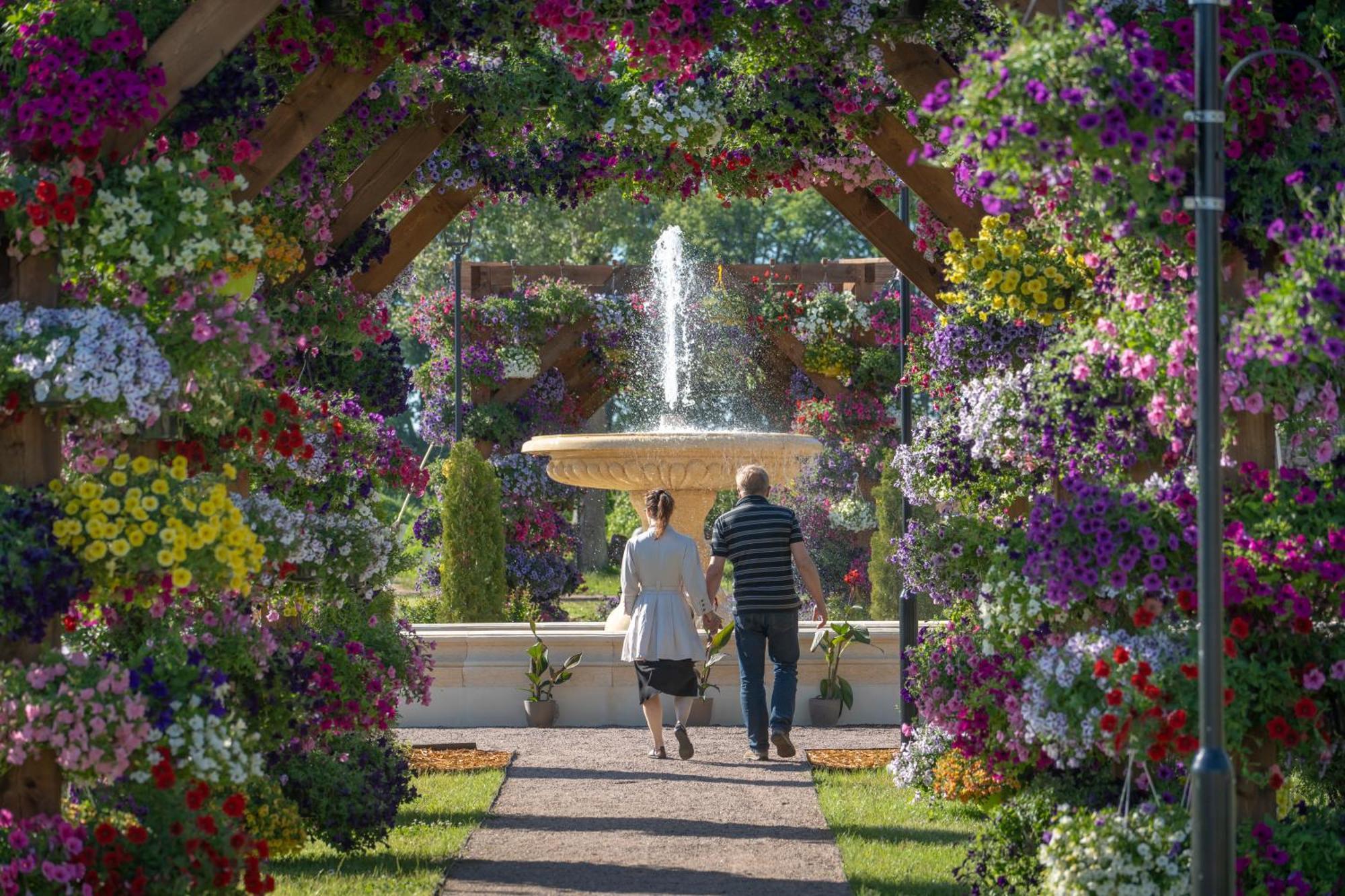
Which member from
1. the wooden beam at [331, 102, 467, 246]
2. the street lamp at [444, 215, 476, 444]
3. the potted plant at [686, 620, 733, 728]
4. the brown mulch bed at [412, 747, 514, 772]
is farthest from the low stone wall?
the street lamp at [444, 215, 476, 444]

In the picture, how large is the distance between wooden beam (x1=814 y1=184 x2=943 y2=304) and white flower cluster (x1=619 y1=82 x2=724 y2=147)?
0.94 m

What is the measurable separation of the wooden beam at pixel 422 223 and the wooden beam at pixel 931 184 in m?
2.91

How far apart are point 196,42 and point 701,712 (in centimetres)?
697

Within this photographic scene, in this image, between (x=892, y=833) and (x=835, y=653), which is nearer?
(x=892, y=833)

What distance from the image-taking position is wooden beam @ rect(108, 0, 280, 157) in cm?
564

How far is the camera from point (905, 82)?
7168 millimetres

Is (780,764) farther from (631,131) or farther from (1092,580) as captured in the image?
(1092,580)

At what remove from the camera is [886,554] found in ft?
56.5

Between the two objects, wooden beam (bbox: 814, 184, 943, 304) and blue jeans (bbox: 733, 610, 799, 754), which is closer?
wooden beam (bbox: 814, 184, 943, 304)

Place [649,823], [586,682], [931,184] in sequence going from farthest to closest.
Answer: [586,682]
[931,184]
[649,823]

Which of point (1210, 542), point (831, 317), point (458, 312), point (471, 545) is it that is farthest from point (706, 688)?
point (831, 317)

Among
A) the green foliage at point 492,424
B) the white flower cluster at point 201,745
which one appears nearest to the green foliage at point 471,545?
the green foliage at point 492,424

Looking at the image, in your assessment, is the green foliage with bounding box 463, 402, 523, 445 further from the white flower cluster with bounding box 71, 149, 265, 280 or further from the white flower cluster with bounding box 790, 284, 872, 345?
the white flower cluster with bounding box 71, 149, 265, 280

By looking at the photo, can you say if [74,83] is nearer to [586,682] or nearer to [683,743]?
[683,743]
